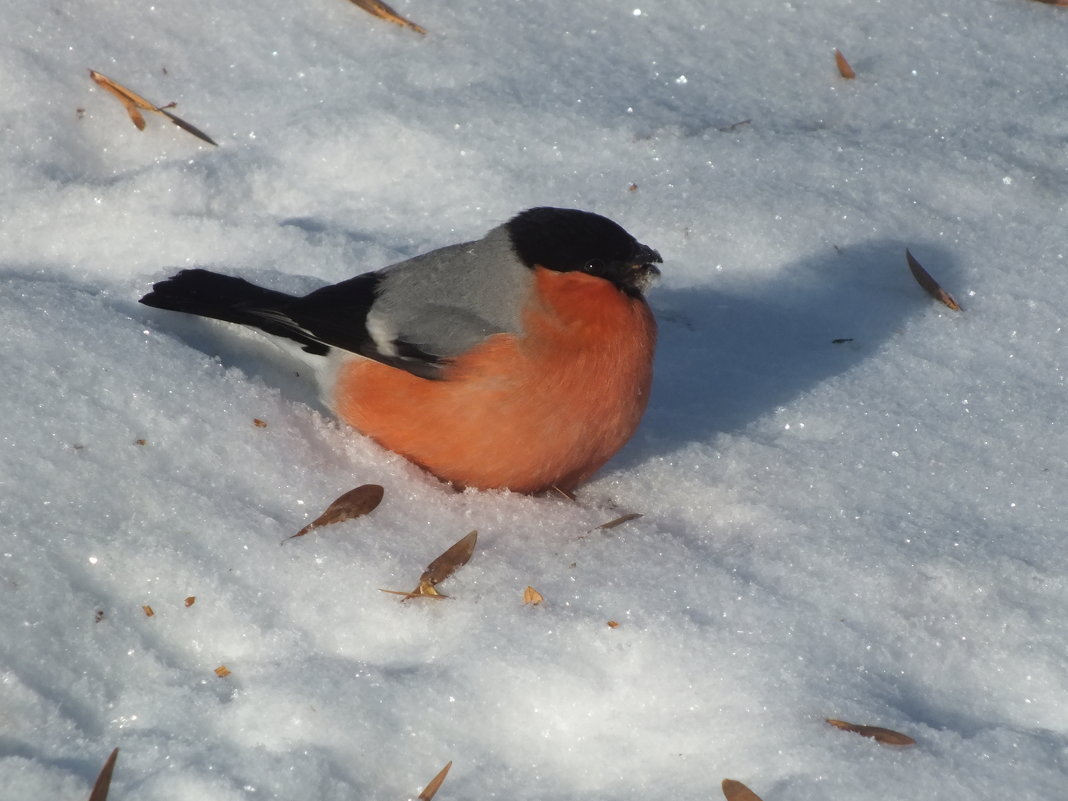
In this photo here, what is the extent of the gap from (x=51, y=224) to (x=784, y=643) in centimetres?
287

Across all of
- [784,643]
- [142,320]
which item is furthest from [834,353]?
[142,320]

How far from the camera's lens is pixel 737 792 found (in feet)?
8.20

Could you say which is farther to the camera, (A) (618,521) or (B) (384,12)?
(B) (384,12)

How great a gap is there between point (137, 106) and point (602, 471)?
2.41 m

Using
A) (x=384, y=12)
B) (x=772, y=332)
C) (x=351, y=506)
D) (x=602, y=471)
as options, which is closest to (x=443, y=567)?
(x=351, y=506)

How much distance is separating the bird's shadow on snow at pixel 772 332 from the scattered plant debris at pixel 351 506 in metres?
0.85

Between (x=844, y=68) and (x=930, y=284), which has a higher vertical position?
(x=844, y=68)

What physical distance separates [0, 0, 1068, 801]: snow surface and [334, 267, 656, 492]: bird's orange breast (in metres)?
0.12

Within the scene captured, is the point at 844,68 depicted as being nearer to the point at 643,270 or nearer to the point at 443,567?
the point at 643,270

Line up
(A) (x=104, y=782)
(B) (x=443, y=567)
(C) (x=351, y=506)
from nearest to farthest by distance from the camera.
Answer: (A) (x=104, y=782)
(B) (x=443, y=567)
(C) (x=351, y=506)

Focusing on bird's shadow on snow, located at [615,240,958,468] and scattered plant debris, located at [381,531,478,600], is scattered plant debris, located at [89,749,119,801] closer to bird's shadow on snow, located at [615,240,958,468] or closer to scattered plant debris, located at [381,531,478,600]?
scattered plant debris, located at [381,531,478,600]

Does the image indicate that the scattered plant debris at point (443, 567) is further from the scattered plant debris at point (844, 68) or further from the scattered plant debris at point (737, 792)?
the scattered plant debris at point (844, 68)

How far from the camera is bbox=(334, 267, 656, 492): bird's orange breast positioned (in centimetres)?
340

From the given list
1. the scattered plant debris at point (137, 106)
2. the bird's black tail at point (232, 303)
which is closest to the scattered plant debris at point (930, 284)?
the bird's black tail at point (232, 303)
